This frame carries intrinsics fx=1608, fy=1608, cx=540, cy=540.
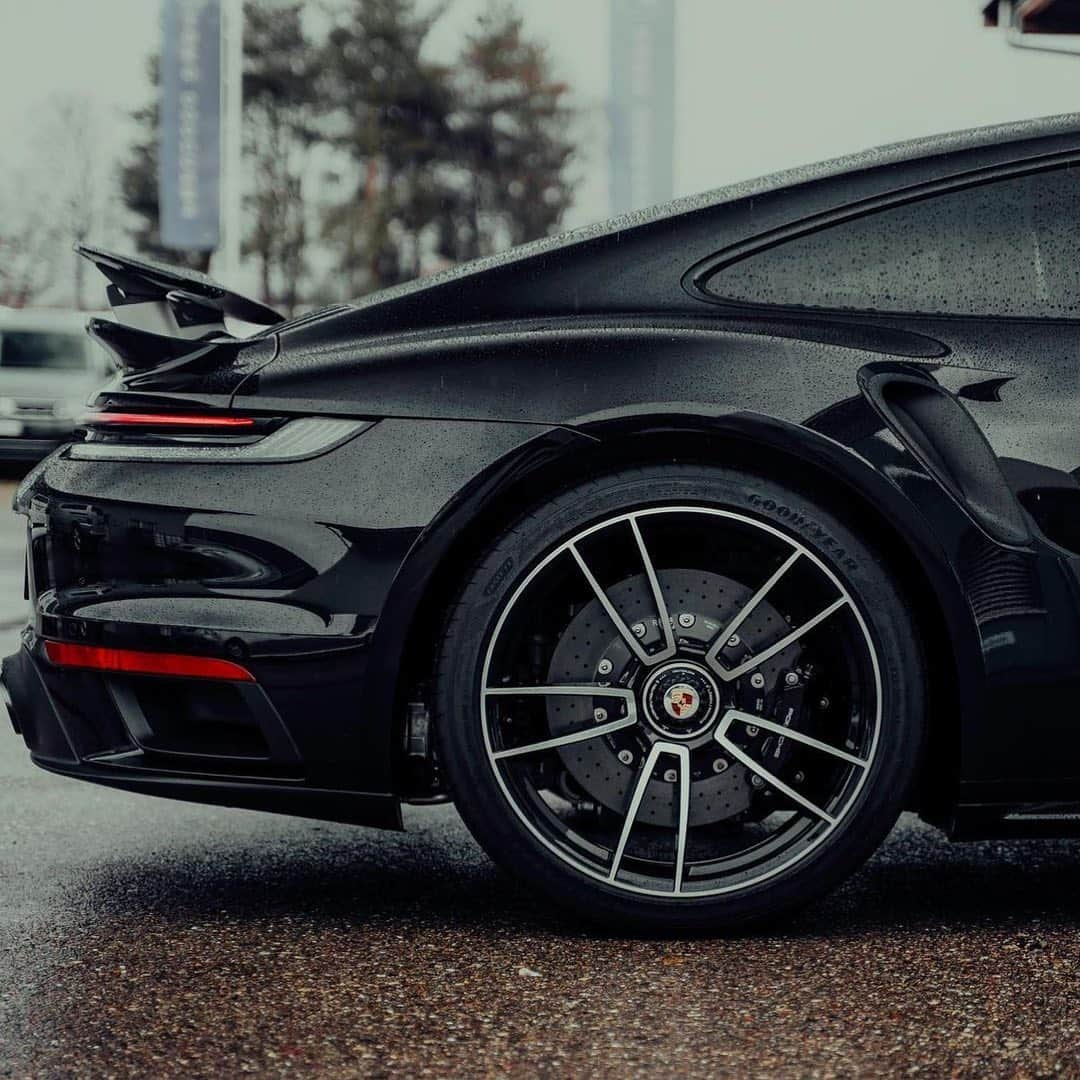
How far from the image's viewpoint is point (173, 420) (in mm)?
2760

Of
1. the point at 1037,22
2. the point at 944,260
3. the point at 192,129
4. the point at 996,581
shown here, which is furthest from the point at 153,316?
the point at 192,129

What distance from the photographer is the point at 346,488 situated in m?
2.66

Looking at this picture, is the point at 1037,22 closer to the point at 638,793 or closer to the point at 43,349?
the point at 638,793

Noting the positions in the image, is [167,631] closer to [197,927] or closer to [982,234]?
[197,927]

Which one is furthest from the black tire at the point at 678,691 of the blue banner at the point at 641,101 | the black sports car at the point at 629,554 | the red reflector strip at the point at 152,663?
the blue banner at the point at 641,101

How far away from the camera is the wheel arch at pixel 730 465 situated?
263cm

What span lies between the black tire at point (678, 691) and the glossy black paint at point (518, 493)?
0.06 m

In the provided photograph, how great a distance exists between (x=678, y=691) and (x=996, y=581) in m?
0.55

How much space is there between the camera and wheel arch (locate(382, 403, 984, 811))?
2635mm

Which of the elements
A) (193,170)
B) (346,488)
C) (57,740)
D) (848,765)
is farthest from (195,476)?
(193,170)

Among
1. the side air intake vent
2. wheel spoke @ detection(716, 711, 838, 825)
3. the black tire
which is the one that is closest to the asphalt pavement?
the black tire

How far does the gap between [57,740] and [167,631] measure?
1.09 ft

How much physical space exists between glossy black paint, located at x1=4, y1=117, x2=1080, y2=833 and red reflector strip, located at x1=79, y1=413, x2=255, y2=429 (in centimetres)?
3

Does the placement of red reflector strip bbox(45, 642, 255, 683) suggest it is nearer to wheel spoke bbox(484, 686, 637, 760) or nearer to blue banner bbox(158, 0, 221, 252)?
wheel spoke bbox(484, 686, 637, 760)
